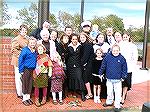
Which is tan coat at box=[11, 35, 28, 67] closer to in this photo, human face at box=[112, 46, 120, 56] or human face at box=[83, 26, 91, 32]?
human face at box=[83, 26, 91, 32]

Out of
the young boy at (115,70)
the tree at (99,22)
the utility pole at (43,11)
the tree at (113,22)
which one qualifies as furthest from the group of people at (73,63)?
the tree at (113,22)

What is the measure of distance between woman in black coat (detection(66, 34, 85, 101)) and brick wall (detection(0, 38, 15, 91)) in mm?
1251

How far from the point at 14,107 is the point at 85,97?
1.41 m

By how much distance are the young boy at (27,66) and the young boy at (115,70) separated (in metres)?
1.26

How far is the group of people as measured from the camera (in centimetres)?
531

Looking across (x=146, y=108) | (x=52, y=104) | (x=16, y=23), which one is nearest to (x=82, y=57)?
(x=52, y=104)

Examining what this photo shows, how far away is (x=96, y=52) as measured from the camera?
5566 millimetres

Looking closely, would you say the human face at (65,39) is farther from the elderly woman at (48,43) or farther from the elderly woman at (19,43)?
the elderly woman at (19,43)

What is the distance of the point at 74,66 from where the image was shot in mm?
5609

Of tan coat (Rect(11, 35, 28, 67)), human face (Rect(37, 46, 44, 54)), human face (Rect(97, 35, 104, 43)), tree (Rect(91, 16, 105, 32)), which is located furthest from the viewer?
tree (Rect(91, 16, 105, 32))

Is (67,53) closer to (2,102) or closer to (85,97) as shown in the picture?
(85,97)

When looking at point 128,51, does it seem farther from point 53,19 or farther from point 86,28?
point 53,19

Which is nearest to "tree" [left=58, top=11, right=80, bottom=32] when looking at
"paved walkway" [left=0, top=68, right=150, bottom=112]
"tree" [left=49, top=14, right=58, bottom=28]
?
"tree" [left=49, top=14, right=58, bottom=28]

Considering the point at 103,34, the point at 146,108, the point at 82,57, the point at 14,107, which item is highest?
the point at 103,34
